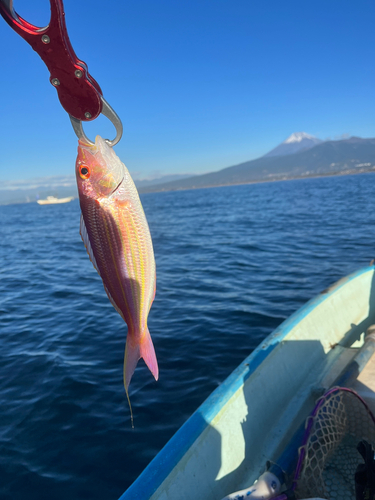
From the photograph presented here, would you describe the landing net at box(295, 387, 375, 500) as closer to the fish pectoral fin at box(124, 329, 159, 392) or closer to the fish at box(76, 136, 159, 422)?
the fish pectoral fin at box(124, 329, 159, 392)

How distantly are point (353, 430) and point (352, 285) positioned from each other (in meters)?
3.63

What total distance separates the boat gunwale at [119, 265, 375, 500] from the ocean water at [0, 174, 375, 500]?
5.43ft

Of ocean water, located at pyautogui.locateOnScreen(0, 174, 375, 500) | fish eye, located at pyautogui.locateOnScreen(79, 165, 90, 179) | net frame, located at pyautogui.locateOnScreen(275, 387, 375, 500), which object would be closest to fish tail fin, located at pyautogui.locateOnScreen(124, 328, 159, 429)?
fish eye, located at pyautogui.locateOnScreen(79, 165, 90, 179)

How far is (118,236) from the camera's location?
2.04 metres

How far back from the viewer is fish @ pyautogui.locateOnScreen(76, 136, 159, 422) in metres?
2.02

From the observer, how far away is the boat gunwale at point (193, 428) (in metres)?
2.65

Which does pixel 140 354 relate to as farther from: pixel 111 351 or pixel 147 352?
pixel 111 351

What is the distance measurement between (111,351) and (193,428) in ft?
14.8

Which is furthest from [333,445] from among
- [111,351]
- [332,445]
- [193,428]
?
[111,351]

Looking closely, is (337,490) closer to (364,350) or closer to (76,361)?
(364,350)

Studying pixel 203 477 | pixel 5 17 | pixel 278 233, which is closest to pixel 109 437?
pixel 203 477

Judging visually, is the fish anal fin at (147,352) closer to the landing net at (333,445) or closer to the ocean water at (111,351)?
the landing net at (333,445)

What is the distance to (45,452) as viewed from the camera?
465cm

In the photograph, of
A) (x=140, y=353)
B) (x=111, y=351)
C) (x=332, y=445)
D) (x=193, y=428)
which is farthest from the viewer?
(x=111, y=351)
